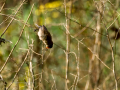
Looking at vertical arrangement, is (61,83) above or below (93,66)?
below

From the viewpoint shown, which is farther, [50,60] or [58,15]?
[58,15]

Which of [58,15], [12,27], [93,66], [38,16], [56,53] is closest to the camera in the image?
[93,66]

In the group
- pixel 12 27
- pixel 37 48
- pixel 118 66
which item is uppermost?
pixel 12 27

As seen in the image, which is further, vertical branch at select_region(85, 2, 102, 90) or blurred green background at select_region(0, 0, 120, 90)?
vertical branch at select_region(85, 2, 102, 90)

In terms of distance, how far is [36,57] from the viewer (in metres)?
5.64

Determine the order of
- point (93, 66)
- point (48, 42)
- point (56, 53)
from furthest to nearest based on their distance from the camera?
point (56, 53)
point (93, 66)
point (48, 42)

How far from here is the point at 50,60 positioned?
6.76 m

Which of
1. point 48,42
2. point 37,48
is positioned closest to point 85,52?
point 37,48

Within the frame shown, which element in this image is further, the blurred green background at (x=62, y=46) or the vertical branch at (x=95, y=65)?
the vertical branch at (x=95, y=65)

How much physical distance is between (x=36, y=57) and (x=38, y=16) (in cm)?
173

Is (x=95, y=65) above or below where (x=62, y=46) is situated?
below

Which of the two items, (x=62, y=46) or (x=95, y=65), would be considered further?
(x=62, y=46)

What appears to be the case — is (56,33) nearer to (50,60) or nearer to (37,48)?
(50,60)

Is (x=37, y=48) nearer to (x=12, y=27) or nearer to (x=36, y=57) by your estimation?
(x=36, y=57)
